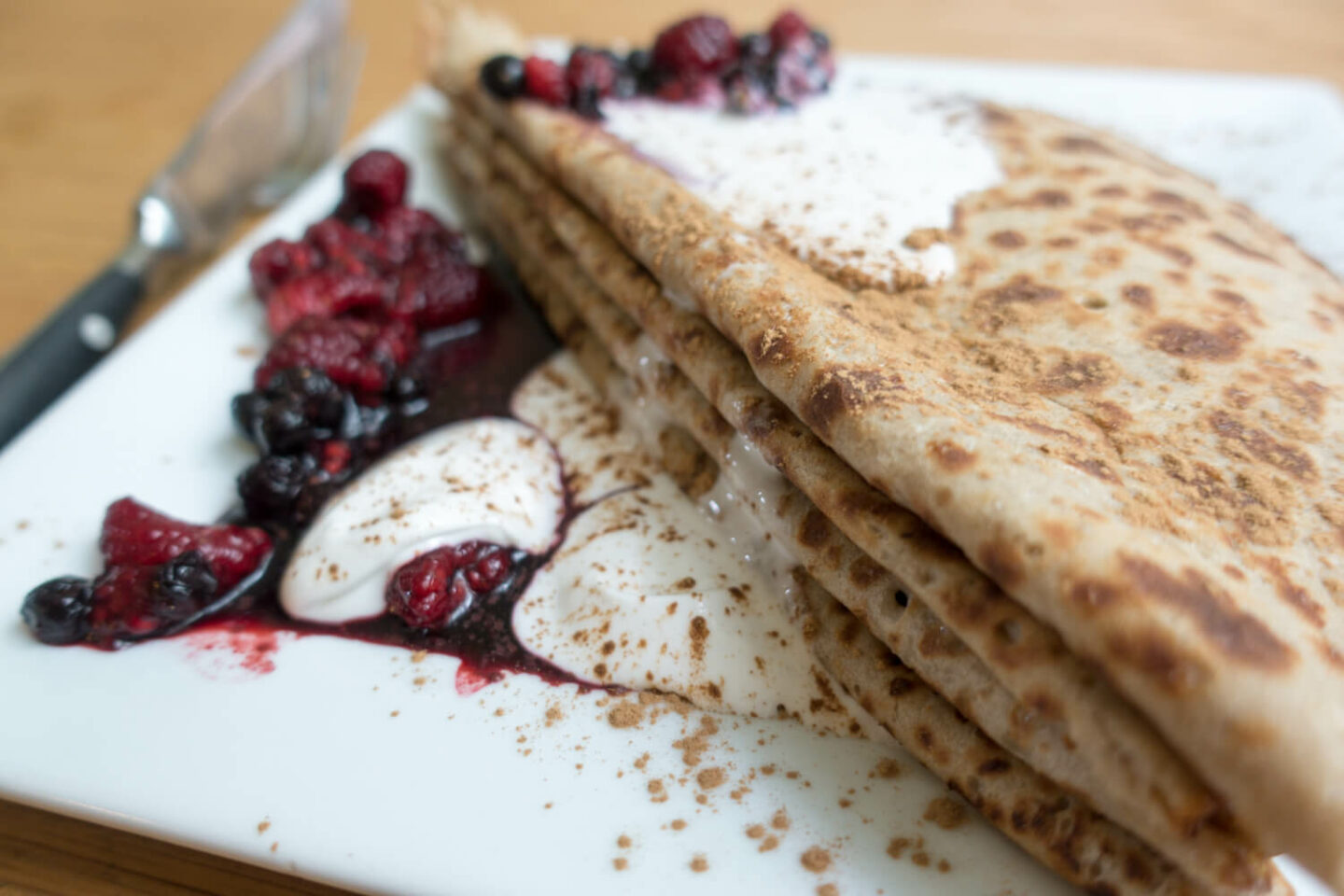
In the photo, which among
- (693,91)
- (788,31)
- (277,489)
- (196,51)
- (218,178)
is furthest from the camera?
(196,51)

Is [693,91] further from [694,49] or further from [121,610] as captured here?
[121,610]

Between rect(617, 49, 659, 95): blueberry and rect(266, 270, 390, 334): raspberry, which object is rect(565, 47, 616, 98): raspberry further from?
rect(266, 270, 390, 334): raspberry

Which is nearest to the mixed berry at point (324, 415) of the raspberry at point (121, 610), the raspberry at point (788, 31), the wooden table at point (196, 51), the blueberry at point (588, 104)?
the raspberry at point (121, 610)

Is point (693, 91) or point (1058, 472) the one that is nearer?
point (1058, 472)

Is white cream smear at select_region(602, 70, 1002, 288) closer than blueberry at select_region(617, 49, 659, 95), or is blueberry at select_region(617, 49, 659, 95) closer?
white cream smear at select_region(602, 70, 1002, 288)

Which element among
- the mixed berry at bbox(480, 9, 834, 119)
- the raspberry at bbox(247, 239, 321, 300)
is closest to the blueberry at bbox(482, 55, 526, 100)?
the mixed berry at bbox(480, 9, 834, 119)

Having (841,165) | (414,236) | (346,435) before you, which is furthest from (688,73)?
(346,435)

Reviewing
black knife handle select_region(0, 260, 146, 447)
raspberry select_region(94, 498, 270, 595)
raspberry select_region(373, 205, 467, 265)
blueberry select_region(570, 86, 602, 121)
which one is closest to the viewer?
raspberry select_region(94, 498, 270, 595)

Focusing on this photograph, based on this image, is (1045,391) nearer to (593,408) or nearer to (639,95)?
(593,408)
